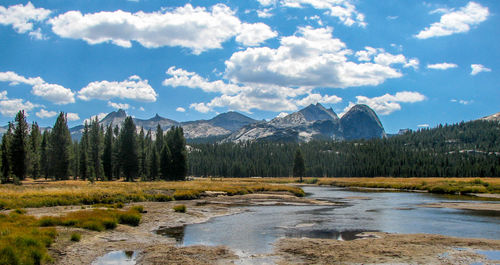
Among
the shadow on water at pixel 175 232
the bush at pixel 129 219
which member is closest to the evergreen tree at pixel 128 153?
the bush at pixel 129 219

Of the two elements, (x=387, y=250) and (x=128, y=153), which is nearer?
(x=387, y=250)

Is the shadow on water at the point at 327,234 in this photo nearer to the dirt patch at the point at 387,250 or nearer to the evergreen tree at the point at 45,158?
the dirt patch at the point at 387,250

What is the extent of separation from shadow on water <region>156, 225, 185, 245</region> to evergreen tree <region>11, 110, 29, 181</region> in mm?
63881

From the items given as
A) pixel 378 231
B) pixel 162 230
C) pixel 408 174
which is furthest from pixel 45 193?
pixel 408 174

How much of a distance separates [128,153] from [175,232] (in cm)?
7541

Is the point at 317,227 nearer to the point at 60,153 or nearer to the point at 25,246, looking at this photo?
the point at 25,246

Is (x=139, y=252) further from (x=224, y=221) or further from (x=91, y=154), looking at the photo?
(x=91, y=154)

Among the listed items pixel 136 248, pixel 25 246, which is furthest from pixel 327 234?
pixel 25 246

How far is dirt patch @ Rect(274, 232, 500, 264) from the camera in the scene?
18.1m

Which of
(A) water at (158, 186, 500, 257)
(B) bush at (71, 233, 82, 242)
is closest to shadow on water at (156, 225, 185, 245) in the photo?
(A) water at (158, 186, 500, 257)

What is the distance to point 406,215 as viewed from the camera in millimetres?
38062

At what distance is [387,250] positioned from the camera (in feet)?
66.1

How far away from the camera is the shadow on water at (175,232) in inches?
946

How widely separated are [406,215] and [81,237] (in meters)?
31.7
